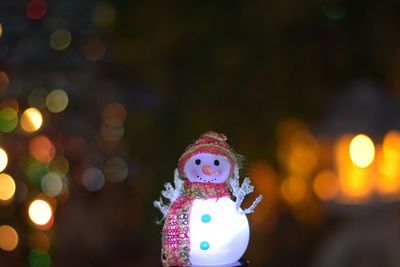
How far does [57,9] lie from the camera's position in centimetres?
323

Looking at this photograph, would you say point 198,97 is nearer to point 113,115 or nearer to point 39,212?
point 113,115

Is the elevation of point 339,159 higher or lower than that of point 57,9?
lower

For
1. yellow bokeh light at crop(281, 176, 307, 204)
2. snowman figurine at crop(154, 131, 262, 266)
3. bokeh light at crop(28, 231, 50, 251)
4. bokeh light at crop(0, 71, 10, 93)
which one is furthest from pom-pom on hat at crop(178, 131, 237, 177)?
yellow bokeh light at crop(281, 176, 307, 204)

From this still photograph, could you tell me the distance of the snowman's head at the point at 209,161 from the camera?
144 centimetres

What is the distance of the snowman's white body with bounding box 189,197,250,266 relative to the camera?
4.56ft

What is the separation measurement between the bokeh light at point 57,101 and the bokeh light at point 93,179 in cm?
55

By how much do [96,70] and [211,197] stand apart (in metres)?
2.19

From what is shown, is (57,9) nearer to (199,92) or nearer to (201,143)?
(199,92)

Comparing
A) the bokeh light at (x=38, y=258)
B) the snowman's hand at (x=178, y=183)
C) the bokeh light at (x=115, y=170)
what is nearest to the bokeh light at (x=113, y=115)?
the bokeh light at (x=115, y=170)

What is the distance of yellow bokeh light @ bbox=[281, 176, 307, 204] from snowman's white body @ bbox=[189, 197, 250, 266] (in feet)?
9.46

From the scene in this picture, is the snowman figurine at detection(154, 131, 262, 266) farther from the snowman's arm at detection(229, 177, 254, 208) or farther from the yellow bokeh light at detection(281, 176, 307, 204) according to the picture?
the yellow bokeh light at detection(281, 176, 307, 204)

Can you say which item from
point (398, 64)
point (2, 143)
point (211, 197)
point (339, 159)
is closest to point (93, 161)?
point (2, 143)

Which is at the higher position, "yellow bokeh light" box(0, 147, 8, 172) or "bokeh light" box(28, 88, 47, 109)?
"bokeh light" box(28, 88, 47, 109)

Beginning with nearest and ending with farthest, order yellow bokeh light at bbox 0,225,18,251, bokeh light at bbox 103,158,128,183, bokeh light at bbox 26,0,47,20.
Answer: bokeh light at bbox 26,0,47,20 → yellow bokeh light at bbox 0,225,18,251 → bokeh light at bbox 103,158,128,183
